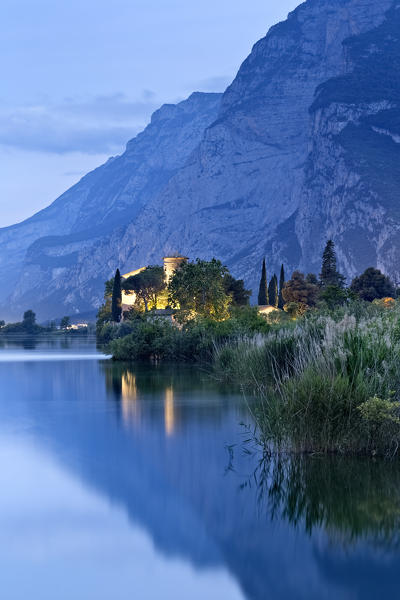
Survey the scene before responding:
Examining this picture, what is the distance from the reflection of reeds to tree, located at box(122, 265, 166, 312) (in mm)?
83672

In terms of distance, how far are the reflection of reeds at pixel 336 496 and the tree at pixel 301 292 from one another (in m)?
59.1

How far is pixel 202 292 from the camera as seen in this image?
5681 centimetres

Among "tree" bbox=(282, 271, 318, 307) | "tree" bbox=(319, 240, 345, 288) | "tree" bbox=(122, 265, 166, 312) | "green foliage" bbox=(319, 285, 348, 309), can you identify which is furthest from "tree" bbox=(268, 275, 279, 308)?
"green foliage" bbox=(319, 285, 348, 309)

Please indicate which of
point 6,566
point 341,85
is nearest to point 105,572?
point 6,566

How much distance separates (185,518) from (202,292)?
1830 inches

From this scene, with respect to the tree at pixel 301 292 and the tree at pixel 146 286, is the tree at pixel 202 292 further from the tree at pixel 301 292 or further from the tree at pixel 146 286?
the tree at pixel 146 286

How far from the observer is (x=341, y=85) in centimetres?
19312

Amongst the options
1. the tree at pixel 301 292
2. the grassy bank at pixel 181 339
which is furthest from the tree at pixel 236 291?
the grassy bank at pixel 181 339

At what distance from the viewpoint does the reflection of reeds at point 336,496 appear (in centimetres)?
965

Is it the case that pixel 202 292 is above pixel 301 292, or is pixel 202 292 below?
below

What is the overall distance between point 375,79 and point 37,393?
184083 millimetres

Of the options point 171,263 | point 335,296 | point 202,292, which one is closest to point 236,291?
point 202,292

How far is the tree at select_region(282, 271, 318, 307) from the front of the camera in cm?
7262

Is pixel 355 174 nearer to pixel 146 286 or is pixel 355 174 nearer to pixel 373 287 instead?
pixel 146 286
